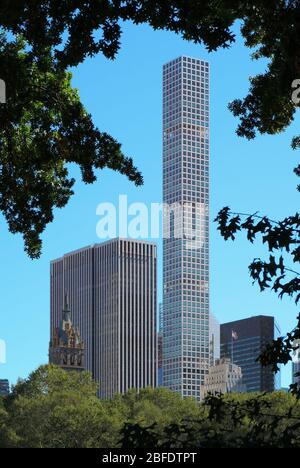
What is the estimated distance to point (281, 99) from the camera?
66.6ft

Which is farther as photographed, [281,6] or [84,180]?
[84,180]

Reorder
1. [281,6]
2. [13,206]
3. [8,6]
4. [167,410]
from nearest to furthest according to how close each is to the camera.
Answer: [8,6] < [281,6] < [13,206] < [167,410]

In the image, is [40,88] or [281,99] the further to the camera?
[40,88]

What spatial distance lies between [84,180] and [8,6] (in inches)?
267

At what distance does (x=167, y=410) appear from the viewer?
109750 millimetres

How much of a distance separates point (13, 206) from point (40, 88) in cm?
246

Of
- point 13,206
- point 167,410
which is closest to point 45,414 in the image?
point 167,410
